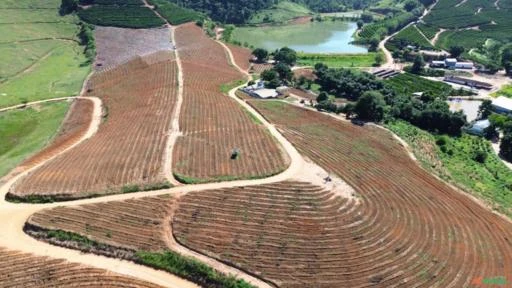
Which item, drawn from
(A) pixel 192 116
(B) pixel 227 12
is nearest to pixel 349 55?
(B) pixel 227 12

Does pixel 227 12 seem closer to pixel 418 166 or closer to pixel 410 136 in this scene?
pixel 410 136

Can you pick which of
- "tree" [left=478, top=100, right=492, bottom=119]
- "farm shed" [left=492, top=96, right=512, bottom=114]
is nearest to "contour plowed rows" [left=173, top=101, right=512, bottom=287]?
"tree" [left=478, top=100, right=492, bottom=119]

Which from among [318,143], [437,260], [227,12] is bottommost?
[437,260]

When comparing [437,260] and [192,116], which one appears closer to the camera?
[437,260]

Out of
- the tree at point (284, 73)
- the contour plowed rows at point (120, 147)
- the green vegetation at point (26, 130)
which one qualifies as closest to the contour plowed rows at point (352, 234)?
the contour plowed rows at point (120, 147)

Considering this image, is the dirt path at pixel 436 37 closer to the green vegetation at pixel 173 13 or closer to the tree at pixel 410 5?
the tree at pixel 410 5

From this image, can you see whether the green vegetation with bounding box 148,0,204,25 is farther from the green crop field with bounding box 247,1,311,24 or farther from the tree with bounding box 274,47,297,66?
the tree with bounding box 274,47,297,66
